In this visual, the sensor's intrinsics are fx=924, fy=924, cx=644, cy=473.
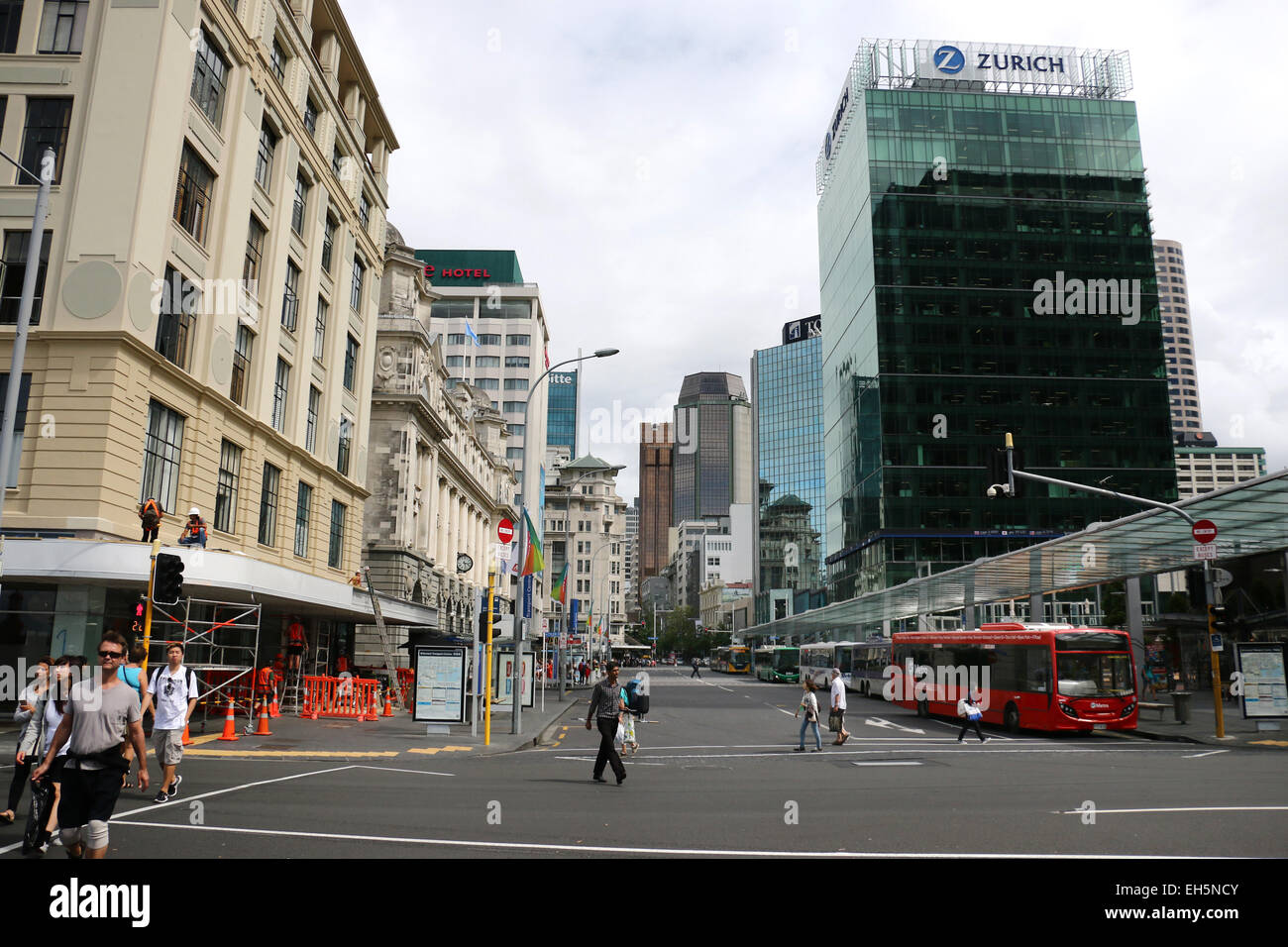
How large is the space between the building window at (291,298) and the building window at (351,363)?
6.21 m

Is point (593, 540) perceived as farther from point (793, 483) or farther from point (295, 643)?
point (295, 643)

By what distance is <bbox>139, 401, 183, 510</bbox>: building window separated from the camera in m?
23.1

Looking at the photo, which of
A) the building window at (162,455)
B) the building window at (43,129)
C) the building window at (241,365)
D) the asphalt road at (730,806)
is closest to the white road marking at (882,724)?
the asphalt road at (730,806)

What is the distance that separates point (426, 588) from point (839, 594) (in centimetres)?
5841

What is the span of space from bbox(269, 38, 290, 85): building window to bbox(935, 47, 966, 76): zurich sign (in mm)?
77780

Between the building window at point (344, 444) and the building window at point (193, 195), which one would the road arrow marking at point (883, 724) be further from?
the building window at point (193, 195)

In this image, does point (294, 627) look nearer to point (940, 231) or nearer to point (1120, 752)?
point (1120, 752)

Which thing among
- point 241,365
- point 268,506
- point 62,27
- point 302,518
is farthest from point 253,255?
point 302,518

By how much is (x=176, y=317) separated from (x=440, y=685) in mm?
12125

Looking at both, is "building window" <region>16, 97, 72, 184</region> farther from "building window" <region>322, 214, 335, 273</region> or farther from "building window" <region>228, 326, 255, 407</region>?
"building window" <region>322, 214, 335, 273</region>

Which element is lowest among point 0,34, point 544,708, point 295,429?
point 544,708

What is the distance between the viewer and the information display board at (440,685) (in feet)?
76.1
